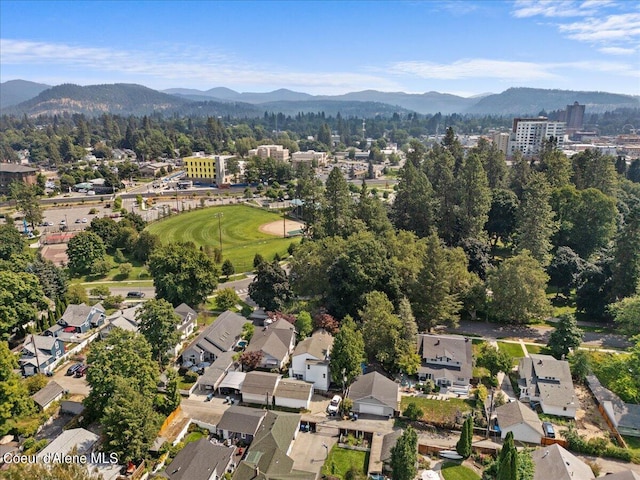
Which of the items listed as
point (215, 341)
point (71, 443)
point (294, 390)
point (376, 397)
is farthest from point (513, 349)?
point (71, 443)

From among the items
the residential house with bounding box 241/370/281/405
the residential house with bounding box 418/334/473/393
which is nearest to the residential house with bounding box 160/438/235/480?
the residential house with bounding box 241/370/281/405

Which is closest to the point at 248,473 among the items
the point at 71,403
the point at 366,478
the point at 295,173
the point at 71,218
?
the point at 366,478

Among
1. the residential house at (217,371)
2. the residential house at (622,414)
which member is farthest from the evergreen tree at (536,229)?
the residential house at (217,371)

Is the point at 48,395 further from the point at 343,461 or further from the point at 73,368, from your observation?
the point at 343,461

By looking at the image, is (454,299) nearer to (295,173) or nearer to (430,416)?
(430,416)

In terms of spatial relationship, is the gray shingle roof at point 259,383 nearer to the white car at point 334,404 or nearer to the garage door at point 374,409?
the white car at point 334,404

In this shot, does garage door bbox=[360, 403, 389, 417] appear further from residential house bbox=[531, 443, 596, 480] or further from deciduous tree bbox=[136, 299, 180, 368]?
deciduous tree bbox=[136, 299, 180, 368]
